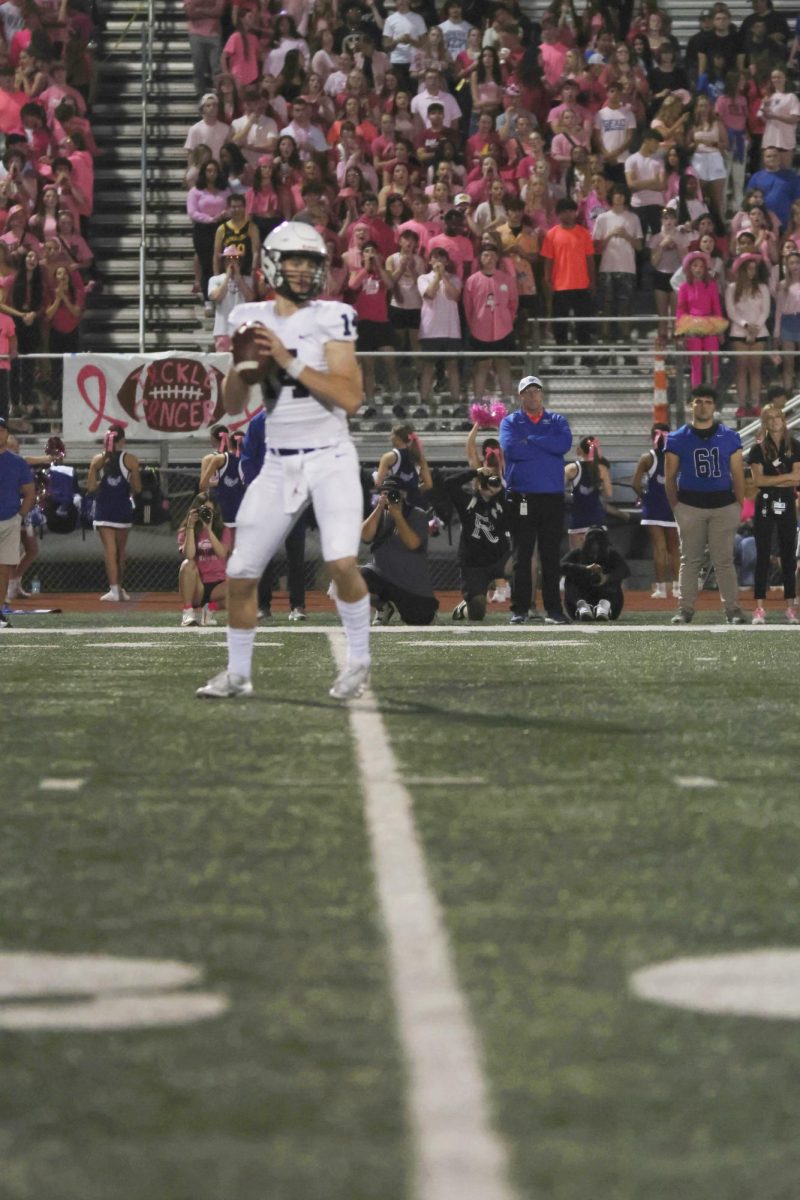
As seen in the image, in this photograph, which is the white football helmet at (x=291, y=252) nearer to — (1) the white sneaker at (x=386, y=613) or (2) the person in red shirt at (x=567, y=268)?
(1) the white sneaker at (x=386, y=613)

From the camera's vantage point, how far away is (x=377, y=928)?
Answer: 164 inches

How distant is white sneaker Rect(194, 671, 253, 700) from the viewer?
8.91 meters

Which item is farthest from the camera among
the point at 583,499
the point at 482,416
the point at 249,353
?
the point at 482,416

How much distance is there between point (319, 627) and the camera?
15.2 meters

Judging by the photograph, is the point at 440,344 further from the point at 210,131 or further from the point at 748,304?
the point at 210,131

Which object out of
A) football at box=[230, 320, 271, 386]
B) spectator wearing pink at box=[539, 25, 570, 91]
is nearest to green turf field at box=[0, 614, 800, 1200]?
football at box=[230, 320, 271, 386]

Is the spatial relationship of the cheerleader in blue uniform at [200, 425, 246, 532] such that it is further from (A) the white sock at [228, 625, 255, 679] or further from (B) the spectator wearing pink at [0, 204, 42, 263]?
(A) the white sock at [228, 625, 255, 679]

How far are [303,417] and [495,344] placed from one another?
12372 millimetres

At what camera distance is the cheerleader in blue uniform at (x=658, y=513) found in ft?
64.1

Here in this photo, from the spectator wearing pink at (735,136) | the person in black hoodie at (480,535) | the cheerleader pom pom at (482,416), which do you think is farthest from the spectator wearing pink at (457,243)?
the person in black hoodie at (480,535)

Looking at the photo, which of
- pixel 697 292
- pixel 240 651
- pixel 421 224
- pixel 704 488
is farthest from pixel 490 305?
pixel 240 651

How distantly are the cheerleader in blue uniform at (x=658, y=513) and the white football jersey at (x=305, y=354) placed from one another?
11.0m

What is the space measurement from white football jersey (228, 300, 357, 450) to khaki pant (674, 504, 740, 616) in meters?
7.48

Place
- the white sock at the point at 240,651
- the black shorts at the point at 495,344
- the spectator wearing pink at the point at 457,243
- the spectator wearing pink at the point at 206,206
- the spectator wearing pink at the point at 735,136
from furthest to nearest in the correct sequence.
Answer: the spectator wearing pink at the point at 735,136, the spectator wearing pink at the point at 206,206, the spectator wearing pink at the point at 457,243, the black shorts at the point at 495,344, the white sock at the point at 240,651
